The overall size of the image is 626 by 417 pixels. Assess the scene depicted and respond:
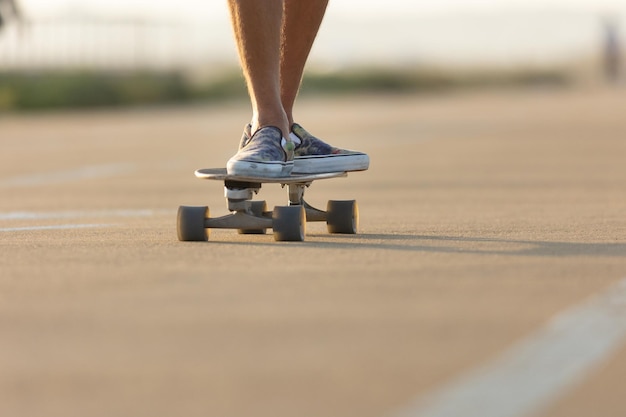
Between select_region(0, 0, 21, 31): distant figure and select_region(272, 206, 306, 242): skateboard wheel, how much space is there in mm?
13406

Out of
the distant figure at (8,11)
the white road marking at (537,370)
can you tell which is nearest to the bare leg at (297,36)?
the white road marking at (537,370)

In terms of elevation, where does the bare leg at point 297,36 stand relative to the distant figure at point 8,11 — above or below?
below

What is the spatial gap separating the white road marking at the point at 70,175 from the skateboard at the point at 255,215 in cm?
371

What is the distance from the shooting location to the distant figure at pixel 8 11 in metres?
17.5

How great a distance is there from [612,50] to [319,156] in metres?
53.0

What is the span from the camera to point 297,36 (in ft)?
17.1

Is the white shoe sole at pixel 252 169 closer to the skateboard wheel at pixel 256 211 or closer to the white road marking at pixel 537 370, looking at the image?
the skateboard wheel at pixel 256 211

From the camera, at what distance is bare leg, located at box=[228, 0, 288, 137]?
480cm

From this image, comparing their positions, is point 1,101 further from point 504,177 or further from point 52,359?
point 52,359

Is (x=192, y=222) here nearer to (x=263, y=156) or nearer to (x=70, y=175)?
(x=263, y=156)

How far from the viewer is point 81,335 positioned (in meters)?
2.74

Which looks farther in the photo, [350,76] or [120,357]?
[350,76]

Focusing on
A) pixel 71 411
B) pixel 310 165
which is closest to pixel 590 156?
pixel 310 165

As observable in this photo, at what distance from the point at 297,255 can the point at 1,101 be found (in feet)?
101
